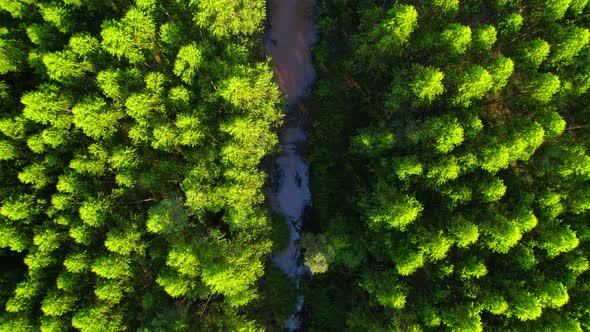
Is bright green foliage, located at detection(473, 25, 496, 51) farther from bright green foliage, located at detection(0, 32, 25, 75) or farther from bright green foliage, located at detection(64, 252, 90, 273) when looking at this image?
bright green foliage, located at detection(0, 32, 25, 75)

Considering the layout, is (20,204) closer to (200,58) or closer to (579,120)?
(200,58)

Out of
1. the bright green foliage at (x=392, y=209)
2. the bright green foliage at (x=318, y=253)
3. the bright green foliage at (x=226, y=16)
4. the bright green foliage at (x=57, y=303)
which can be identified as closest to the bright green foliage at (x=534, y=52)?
the bright green foliage at (x=392, y=209)

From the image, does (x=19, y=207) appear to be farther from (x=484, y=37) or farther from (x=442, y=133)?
(x=484, y=37)

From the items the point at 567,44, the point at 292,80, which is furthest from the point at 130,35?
the point at 567,44

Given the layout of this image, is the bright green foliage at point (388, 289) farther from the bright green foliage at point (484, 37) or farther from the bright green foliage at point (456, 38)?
the bright green foliage at point (484, 37)

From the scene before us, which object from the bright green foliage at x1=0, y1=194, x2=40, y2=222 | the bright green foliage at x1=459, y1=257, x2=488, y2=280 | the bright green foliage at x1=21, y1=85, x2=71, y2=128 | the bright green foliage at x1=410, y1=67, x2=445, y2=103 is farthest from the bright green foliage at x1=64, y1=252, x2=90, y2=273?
the bright green foliage at x1=459, y1=257, x2=488, y2=280

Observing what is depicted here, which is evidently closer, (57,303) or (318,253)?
(57,303)

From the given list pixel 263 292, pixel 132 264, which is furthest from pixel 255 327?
pixel 132 264
